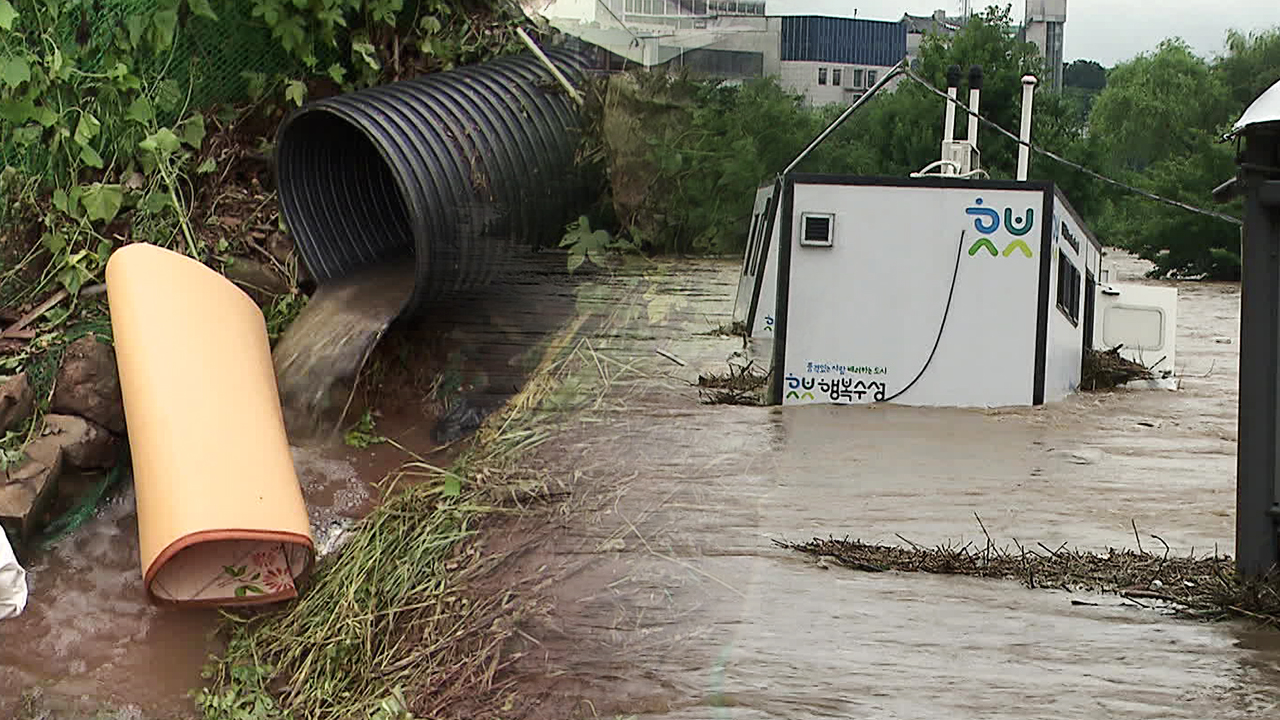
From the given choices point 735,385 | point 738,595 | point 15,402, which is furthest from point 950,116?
point 15,402

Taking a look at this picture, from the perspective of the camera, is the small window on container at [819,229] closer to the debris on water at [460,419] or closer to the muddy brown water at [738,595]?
the muddy brown water at [738,595]

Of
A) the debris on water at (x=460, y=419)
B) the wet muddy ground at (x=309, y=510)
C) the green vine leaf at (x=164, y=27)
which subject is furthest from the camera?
the green vine leaf at (x=164, y=27)

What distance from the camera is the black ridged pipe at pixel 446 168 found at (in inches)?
198

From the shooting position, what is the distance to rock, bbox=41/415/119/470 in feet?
15.3

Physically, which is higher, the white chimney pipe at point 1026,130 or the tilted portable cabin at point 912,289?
the white chimney pipe at point 1026,130

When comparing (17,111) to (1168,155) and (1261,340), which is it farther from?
(1168,155)

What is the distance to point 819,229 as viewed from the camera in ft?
29.5

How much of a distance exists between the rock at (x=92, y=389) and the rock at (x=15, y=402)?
0.30ft

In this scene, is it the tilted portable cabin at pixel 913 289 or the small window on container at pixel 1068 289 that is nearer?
the tilted portable cabin at pixel 913 289

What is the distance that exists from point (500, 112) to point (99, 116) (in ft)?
5.83

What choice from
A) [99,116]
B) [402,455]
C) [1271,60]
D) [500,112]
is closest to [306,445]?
[402,455]

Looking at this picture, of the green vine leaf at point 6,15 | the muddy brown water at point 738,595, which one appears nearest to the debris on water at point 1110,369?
the muddy brown water at point 738,595

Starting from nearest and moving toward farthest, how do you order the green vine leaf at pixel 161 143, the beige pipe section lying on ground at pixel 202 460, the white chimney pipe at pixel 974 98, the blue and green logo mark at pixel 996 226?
1. the beige pipe section lying on ground at pixel 202 460
2. the green vine leaf at pixel 161 143
3. the blue and green logo mark at pixel 996 226
4. the white chimney pipe at pixel 974 98

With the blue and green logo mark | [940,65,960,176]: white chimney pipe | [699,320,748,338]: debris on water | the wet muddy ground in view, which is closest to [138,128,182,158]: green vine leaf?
the wet muddy ground
